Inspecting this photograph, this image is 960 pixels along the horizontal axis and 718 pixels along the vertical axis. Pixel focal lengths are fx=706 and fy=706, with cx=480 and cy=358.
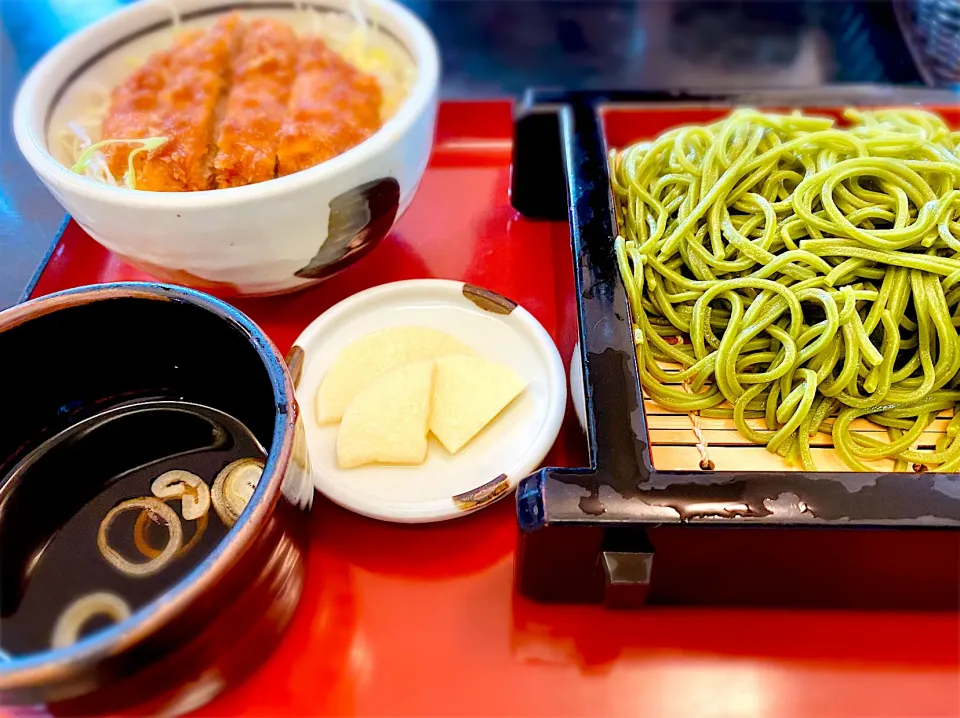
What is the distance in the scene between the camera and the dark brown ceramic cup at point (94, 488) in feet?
1.80

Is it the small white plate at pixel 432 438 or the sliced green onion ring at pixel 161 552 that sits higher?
the sliced green onion ring at pixel 161 552

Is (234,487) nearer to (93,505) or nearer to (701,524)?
(93,505)

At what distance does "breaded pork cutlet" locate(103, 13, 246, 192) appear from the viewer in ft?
3.20

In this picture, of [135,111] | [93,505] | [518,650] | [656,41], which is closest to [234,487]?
[93,505]

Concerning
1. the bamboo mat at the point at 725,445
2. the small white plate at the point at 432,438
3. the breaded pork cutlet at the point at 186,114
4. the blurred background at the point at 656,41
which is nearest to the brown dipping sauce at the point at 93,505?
the small white plate at the point at 432,438

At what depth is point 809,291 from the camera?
97 centimetres

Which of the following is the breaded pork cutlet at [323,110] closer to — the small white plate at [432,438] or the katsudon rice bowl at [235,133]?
the katsudon rice bowl at [235,133]

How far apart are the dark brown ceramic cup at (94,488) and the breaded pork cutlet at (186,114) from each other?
0.80 feet

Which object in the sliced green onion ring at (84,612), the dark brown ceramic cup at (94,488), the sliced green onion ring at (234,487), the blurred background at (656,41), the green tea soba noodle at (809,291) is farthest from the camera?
the blurred background at (656,41)

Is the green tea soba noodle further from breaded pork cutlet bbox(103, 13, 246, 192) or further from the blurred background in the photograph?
the blurred background

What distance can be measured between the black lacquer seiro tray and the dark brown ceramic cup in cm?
26

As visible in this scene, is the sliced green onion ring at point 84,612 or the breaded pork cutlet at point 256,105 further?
the breaded pork cutlet at point 256,105

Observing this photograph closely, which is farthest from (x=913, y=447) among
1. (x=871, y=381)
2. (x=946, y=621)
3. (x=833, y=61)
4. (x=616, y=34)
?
(x=616, y=34)

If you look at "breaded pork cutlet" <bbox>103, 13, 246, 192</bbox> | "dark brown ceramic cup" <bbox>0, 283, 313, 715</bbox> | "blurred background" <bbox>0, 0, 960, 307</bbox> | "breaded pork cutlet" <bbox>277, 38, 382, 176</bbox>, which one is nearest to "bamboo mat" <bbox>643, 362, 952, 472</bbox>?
"dark brown ceramic cup" <bbox>0, 283, 313, 715</bbox>
